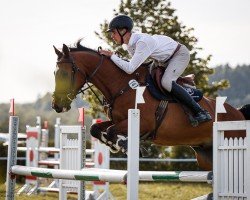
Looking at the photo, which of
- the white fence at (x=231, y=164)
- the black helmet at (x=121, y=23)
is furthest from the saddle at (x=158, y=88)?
the white fence at (x=231, y=164)

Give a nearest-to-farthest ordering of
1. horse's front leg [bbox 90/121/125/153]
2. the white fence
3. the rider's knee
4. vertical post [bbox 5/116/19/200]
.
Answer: the white fence → horse's front leg [bbox 90/121/125/153] → the rider's knee → vertical post [bbox 5/116/19/200]

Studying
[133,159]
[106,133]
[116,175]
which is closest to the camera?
[133,159]

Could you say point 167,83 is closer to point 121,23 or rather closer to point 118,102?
point 118,102

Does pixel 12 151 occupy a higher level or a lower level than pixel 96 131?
lower

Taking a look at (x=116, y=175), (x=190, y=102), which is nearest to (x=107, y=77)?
(x=190, y=102)

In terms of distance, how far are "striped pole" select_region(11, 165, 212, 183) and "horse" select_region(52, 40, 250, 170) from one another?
565 mm

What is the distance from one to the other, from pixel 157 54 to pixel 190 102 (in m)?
0.63

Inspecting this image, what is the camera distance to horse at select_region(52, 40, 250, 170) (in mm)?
7223

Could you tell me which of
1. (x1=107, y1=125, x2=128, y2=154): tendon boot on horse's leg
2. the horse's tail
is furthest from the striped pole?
the horse's tail

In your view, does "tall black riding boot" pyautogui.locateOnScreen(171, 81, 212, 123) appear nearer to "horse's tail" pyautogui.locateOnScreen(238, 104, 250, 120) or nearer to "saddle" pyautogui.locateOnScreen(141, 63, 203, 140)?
"saddle" pyautogui.locateOnScreen(141, 63, 203, 140)

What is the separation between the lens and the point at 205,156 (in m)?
7.65

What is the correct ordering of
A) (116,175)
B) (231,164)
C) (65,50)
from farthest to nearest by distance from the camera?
(65,50)
(116,175)
(231,164)

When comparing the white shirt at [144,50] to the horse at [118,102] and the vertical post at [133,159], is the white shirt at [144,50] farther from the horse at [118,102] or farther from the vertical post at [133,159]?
the vertical post at [133,159]

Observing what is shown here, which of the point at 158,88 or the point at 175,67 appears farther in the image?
the point at 175,67
